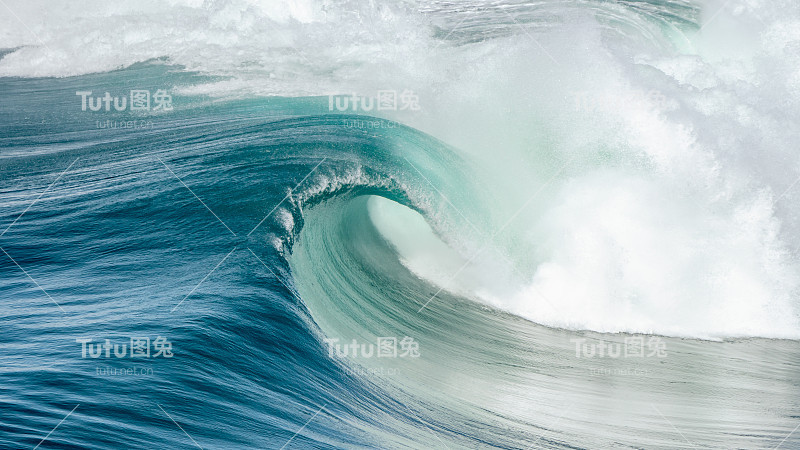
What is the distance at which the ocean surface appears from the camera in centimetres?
710

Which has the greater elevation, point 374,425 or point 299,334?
point 299,334

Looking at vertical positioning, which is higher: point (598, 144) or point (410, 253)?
point (598, 144)

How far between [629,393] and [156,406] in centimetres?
563

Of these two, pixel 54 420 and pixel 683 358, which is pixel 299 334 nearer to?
pixel 54 420

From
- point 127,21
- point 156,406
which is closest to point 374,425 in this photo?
point 156,406

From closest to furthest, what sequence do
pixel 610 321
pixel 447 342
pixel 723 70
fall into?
pixel 447 342, pixel 610 321, pixel 723 70

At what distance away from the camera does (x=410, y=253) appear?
12.4 metres

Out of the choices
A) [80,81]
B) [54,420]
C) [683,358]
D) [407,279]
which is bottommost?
[54,420]

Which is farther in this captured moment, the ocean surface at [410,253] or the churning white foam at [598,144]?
the churning white foam at [598,144]

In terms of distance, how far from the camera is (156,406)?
5949 millimetres

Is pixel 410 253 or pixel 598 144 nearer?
pixel 410 253

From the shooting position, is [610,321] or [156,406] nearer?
[156,406]

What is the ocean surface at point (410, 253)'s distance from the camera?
7.10 m

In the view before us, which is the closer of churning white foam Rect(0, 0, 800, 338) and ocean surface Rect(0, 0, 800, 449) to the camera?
ocean surface Rect(0, 0, 800, 449)
